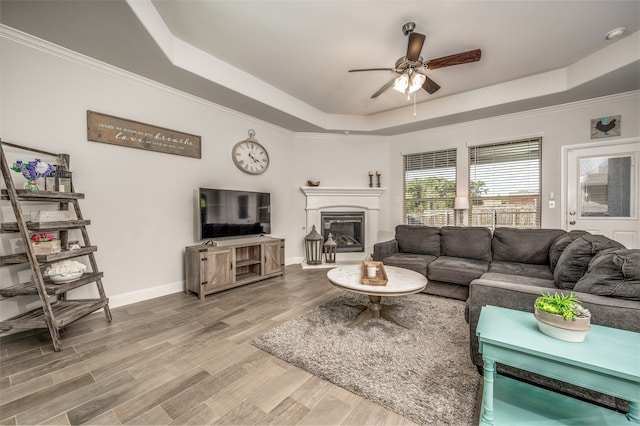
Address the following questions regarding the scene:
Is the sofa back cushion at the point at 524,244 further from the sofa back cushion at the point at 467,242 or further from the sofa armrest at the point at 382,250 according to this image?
the sofa armrest at the point at 382,250

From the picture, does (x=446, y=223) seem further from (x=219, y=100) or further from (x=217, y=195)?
(x=219, y=100)

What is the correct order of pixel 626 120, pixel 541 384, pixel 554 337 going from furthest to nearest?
pixel 626 120
pixel 541 384
pixel 554 337

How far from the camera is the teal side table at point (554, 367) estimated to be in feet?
3.42

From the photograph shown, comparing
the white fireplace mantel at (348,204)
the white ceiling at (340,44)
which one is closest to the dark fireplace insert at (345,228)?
the white fireplace mantel at (348,204)

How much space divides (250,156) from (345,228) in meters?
2.35

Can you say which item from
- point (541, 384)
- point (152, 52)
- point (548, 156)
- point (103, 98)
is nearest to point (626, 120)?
point (548, 156)

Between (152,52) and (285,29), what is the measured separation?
134cm

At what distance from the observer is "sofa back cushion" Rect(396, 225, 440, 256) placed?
3.94 metres

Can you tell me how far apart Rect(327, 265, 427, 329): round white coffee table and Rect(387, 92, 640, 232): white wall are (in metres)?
2.70

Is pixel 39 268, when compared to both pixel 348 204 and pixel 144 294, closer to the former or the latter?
pixel 144 294

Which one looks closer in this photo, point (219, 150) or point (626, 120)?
point (626, 120)

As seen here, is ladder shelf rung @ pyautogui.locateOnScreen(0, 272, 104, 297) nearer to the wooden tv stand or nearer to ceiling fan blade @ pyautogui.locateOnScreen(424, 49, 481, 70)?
the wooden tv stand

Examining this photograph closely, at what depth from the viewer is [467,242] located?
3.69m

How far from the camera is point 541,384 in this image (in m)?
1.63
